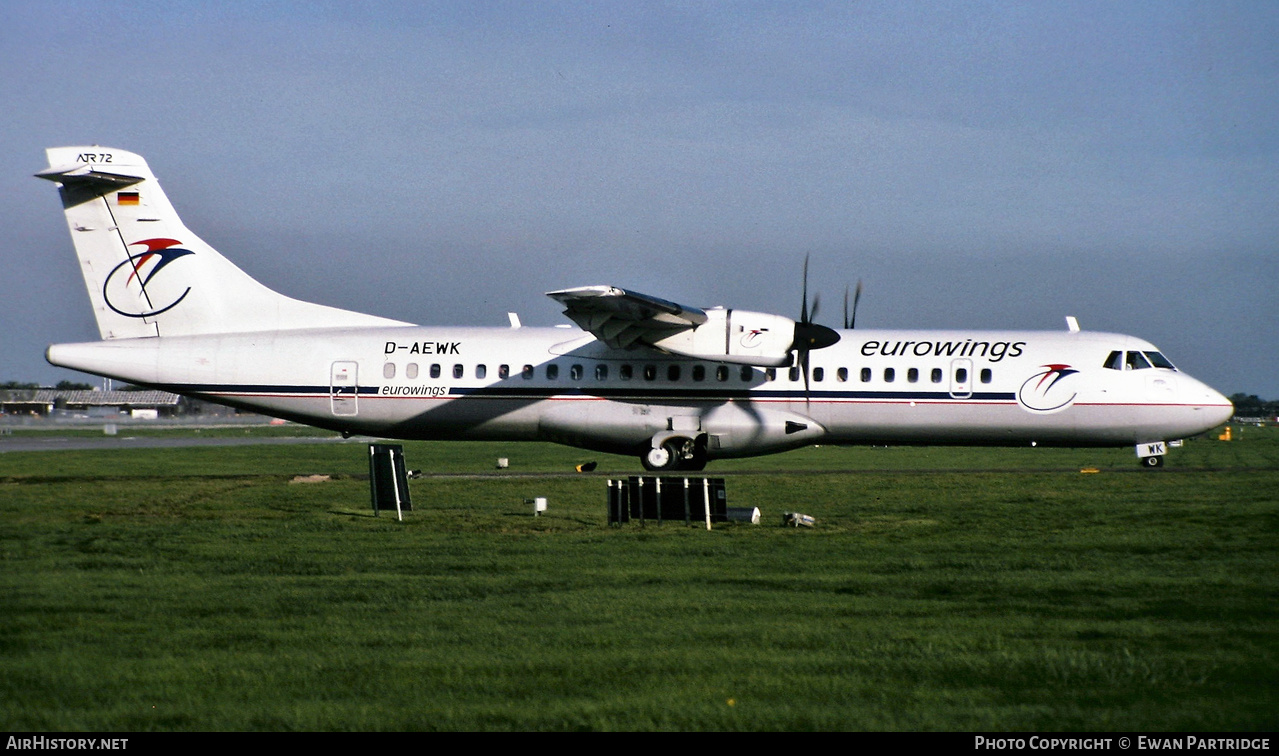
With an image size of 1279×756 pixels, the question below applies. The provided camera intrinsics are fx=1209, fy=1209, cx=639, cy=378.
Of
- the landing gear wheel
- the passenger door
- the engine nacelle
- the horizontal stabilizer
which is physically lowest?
the landing gear wheel

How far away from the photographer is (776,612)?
11109 millimetres

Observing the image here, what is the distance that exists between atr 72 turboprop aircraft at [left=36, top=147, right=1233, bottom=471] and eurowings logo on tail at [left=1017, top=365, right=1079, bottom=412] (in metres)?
0.03

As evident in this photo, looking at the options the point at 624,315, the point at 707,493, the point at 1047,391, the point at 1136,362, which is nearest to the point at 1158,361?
the point at 1136,362

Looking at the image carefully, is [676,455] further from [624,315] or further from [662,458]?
[624,315]

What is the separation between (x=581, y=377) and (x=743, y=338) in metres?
4.21

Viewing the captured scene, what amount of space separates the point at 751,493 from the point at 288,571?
1325 cm

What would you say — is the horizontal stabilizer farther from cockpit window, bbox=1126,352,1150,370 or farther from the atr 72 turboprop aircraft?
cockpit window, bbox=1126,352,1150,370

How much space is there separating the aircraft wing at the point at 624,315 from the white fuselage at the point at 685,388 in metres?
0.96

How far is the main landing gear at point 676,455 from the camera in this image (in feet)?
91.6

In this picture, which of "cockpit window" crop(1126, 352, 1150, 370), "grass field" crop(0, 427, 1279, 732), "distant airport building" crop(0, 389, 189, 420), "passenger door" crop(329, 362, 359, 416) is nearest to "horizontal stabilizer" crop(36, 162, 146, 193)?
"passenger door" crop(329, 362, 359, 416)

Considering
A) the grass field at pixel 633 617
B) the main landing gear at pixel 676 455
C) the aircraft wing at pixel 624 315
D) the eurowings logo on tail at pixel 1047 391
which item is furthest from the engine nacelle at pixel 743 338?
the eurowings logo on tail at pixel 1047 391

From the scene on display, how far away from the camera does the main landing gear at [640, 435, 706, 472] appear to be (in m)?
27.9

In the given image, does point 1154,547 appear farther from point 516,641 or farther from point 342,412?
point 342,412

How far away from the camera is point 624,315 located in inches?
1049
